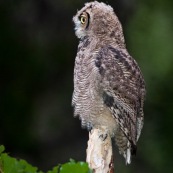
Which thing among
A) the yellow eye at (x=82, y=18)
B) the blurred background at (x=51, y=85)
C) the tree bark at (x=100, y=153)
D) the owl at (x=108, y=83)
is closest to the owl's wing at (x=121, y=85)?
the owl at (x=108, y=83)

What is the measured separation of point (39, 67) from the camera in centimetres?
1399

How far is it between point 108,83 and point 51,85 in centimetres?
704

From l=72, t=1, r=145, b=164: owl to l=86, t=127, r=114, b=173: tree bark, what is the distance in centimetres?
43

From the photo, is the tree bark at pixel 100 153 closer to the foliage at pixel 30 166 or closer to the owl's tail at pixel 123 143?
the owl's tail at pixel 123 143

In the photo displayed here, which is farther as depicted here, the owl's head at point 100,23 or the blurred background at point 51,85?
the blurred background at point 51,85

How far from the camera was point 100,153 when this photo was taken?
6340 mm

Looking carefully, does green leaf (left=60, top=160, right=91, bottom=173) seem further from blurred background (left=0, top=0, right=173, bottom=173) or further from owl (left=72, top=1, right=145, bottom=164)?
blurred background (left=0, top=0, right=173, bottom=173)

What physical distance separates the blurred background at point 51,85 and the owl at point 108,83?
5.32 metres

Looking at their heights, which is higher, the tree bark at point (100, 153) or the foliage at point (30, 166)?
the foliage at point (30, 166)

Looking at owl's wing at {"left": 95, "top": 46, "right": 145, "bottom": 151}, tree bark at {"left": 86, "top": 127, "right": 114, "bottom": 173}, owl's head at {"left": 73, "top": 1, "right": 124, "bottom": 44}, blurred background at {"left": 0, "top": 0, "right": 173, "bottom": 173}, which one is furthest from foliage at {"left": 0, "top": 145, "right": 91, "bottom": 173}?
blurred background at {"left": 0, "top": 0, "right": 173, "bottom": 173}

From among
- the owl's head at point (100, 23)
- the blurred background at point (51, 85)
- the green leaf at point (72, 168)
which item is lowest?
the blurred background at point (51, 85)

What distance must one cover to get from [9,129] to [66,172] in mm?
9381

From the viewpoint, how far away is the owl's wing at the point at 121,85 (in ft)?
24.0

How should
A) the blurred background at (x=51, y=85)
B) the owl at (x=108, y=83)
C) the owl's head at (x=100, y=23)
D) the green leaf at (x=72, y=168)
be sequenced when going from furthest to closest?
the blurred background at (x=51, y=85)
the owl's head at (x=100, y=23)
the owl at (x=108, y=83)
the green leaf at (x=72, y=168)
